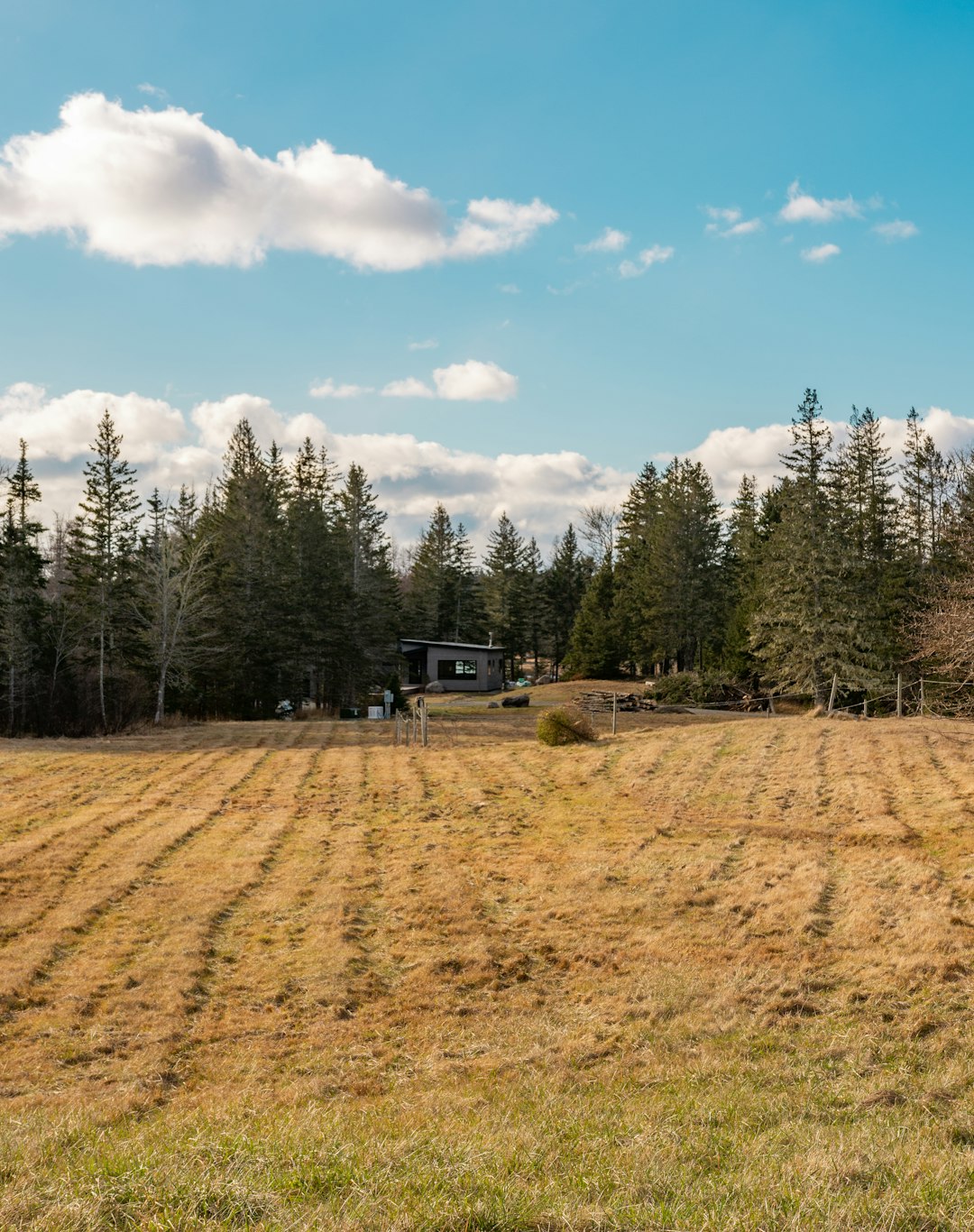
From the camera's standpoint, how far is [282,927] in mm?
10664

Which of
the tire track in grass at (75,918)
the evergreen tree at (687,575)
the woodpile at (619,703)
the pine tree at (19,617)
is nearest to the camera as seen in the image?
the tire track in grass at (75,918)

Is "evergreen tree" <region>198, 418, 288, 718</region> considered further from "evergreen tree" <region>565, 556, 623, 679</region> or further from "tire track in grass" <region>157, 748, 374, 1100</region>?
"tire track in grass" <region>157, 748, 374, 1100</region>

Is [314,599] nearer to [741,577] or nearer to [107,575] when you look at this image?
[107,575]

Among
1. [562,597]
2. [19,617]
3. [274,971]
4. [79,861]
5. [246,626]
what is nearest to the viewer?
[274,971]

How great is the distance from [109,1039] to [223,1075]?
141 centimetres

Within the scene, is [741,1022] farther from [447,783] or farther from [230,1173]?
[447,783]

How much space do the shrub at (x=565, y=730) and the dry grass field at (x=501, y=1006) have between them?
19.7 feet

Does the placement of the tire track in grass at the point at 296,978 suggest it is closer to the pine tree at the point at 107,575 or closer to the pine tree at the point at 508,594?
the pine tree at the point at 107,575

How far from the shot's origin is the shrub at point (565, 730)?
2502cm

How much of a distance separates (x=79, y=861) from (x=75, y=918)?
297 centimetres

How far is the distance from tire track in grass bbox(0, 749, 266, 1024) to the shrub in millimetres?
10478

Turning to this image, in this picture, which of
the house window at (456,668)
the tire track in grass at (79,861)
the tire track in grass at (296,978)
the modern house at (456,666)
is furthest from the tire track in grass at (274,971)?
the house window at (456,668)

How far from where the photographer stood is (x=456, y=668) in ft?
206

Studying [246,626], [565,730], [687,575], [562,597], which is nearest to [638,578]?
[687,575]
